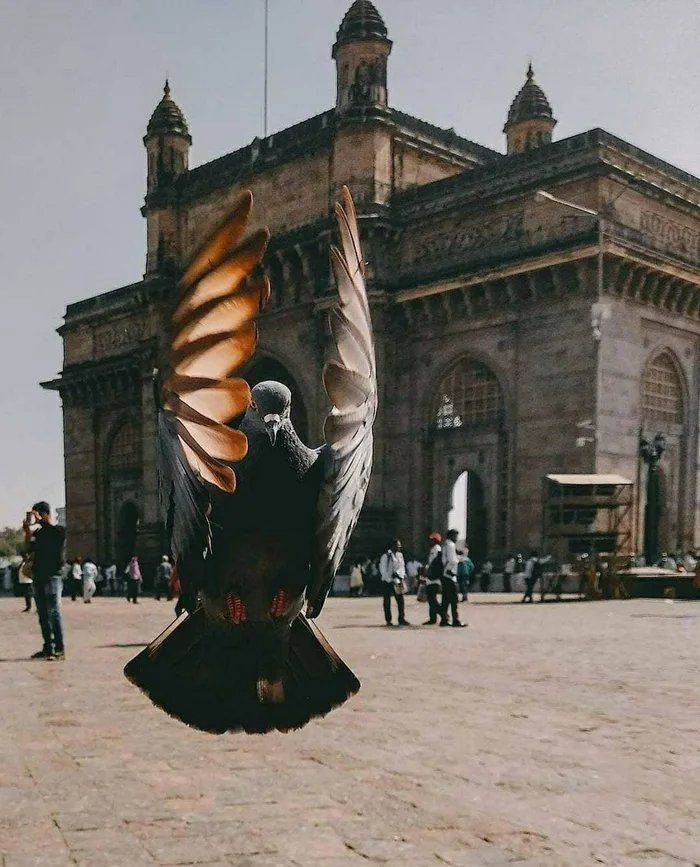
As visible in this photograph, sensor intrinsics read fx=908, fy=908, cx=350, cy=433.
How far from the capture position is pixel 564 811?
4.14 m

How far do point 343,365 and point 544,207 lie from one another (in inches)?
904

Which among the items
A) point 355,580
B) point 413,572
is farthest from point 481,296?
point 355,580

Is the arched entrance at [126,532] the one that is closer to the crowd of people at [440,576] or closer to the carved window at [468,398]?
the crowd of people at [440,576]

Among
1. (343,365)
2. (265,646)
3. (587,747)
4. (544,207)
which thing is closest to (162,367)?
(343,365)

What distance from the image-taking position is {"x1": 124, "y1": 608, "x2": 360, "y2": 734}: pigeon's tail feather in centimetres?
228

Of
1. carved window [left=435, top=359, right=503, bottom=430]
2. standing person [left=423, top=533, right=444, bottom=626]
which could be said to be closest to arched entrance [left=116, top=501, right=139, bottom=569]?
carved window [left=435, top=359, right=503, bottom=430]

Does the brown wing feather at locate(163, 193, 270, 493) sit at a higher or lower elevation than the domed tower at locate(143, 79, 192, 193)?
lower

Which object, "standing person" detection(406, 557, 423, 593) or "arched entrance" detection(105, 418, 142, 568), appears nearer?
"standing person" detection(406, 557, 423, 593)

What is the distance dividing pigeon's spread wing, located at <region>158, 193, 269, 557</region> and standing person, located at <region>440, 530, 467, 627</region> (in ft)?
37.0

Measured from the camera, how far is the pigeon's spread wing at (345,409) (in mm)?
2223

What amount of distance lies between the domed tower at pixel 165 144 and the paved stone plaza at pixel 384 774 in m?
28.9

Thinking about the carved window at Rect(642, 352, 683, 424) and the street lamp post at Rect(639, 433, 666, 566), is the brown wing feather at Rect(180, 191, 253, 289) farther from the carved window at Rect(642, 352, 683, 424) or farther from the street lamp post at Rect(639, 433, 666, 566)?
the carved window at Rect(642, 352, 683, 424)

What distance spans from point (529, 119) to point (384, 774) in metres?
32.9

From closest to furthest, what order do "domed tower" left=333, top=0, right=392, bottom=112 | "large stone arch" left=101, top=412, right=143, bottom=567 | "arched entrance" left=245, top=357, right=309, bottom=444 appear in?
1. "domed tower" left=333, top=0, right=392, bottom=112
2. "arched entrance" left=245, top=357, right=309, bottom=444
3. "large stone arch" left=101, top=412, right=143, bottom=567
